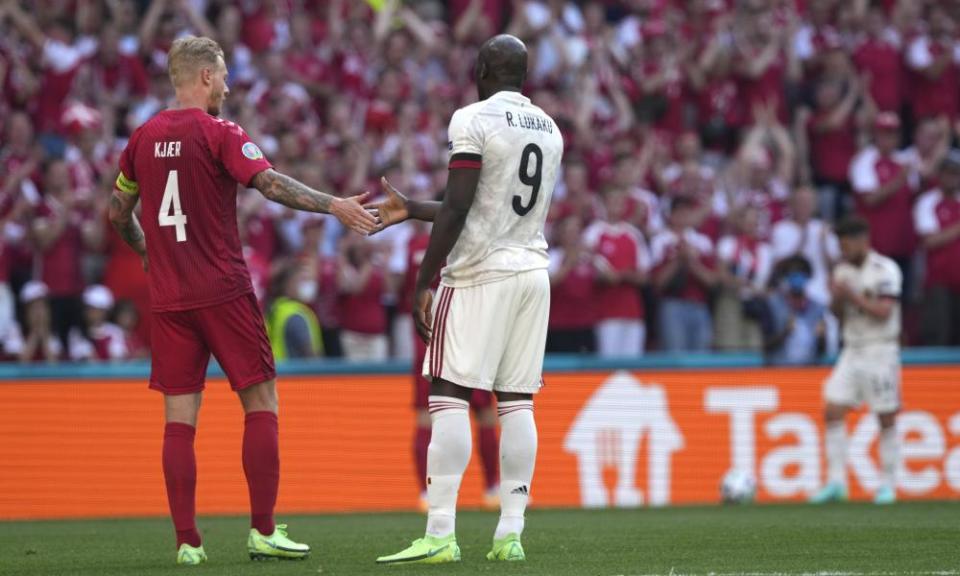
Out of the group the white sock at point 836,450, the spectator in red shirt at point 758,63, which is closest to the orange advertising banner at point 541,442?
the white sock at point 836,450

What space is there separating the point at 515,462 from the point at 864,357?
7099 mm

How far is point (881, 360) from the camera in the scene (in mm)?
13484

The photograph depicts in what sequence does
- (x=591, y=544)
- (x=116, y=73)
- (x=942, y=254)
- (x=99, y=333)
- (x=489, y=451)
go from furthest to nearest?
(x=116, y=73) → (x=942, y=254) → (x=99, y=333) → (x=489, y=451) → (x=591, y=544)

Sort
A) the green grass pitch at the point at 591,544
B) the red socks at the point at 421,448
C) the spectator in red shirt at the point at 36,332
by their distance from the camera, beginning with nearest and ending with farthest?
the green grass pitch at the point at 591,544
the red socks at the point at 421,448
the spectator in red shirt at the point at 36,332

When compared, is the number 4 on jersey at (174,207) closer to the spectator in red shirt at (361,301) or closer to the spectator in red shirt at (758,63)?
the spectator in red shirt at (361,301)

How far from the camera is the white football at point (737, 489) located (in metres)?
13.5

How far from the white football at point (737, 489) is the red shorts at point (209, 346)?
6.96 meters

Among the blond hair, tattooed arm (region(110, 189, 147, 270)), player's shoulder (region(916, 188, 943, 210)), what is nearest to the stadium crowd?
player's shoulder (region(916, 188, 943, 210))

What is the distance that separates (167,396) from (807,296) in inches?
368

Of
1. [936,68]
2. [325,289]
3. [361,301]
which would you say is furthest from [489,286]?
[936,68]

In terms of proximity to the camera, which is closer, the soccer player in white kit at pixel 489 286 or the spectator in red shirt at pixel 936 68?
the soccer player in white kit at pixel 489 286

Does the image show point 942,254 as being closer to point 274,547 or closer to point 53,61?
point 53,61

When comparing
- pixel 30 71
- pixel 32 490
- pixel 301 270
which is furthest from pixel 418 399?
pixel 30 71

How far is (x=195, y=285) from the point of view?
735cm
